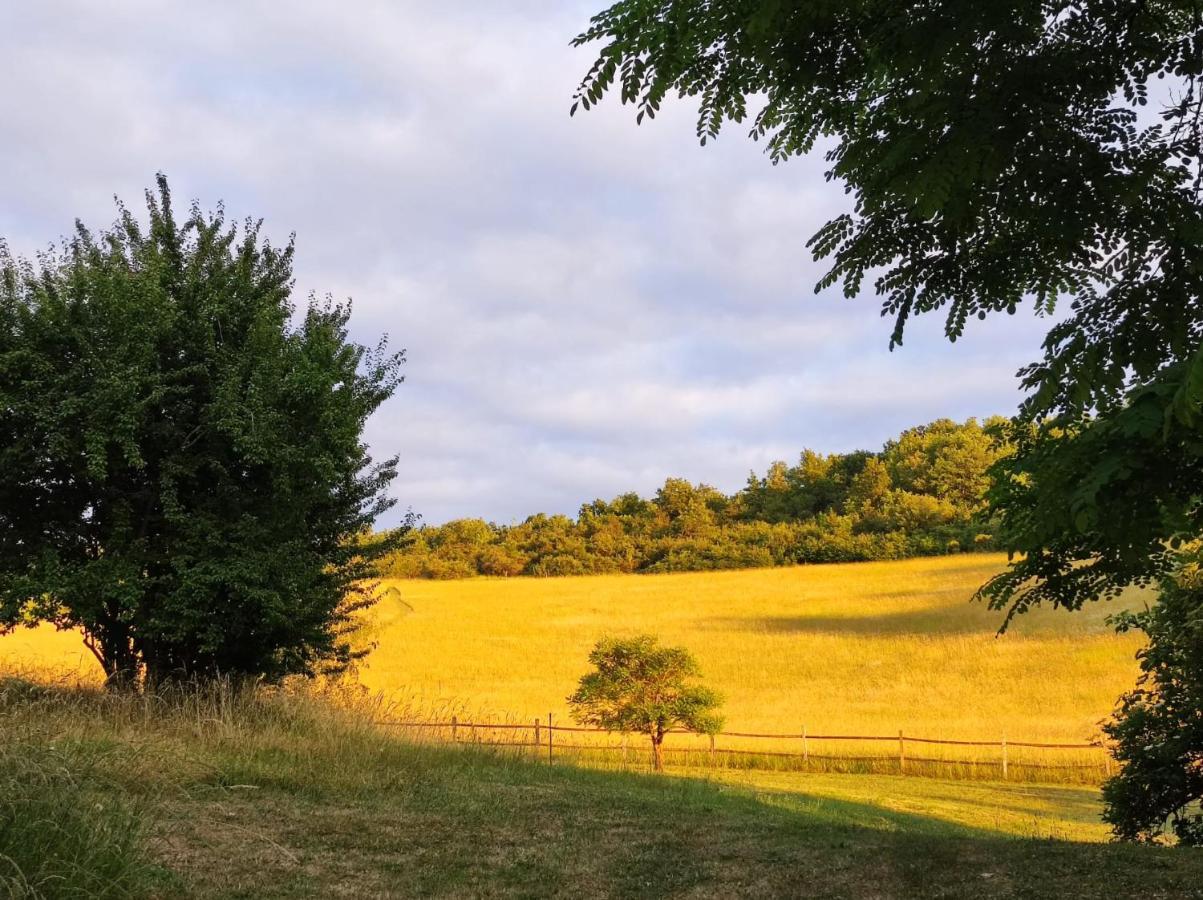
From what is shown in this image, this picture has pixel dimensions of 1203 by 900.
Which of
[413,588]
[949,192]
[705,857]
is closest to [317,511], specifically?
[705,857]

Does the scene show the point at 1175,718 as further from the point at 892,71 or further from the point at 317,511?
the point at 317,511

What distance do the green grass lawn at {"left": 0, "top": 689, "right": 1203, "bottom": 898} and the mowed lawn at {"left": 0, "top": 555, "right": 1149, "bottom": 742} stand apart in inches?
358

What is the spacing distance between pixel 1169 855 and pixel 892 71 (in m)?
6.95

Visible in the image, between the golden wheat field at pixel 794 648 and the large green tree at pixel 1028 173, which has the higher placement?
Result: the large green tree at pixel 1028 173

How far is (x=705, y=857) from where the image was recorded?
8.27m

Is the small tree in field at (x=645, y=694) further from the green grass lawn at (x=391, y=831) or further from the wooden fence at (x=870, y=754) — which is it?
the green grass lawn at (x=391, y=831)

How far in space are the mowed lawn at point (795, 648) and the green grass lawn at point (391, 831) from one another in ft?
29.8

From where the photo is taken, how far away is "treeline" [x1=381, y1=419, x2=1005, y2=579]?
73.2 m

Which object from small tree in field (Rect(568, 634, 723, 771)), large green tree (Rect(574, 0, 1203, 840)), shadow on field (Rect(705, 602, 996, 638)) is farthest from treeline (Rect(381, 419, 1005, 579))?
large green tree (Rect(574, 0, 1203, 840))

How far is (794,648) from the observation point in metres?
47.1

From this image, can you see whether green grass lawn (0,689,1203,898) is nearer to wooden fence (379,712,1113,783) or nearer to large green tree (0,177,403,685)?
large green tree (0,177,403,685)

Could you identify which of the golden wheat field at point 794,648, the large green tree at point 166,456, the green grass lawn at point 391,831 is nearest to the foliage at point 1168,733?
the green grass lawn at point 391,831

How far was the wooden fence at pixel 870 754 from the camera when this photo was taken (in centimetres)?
2569

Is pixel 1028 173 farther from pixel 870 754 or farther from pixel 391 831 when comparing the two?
pixel 870 754
